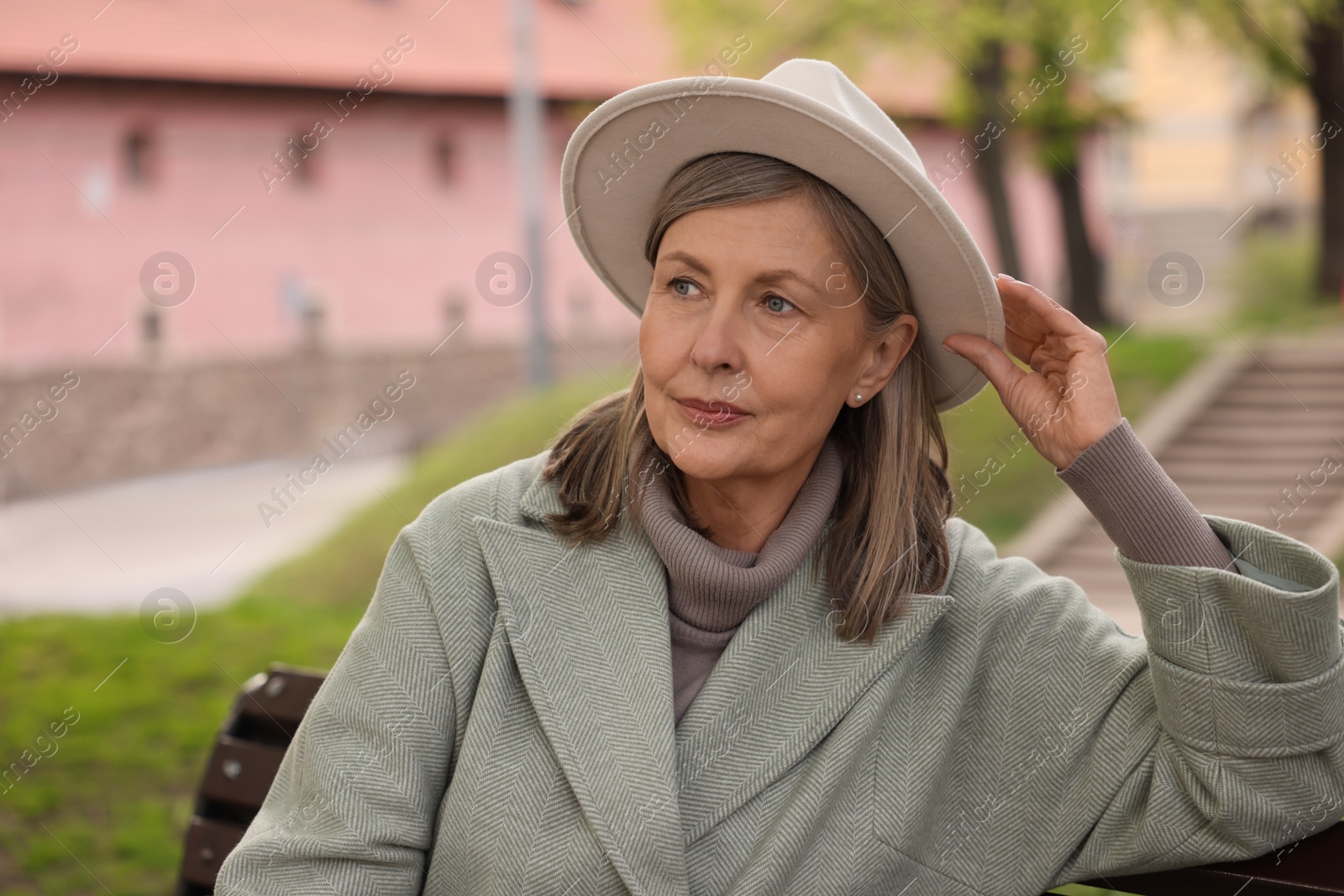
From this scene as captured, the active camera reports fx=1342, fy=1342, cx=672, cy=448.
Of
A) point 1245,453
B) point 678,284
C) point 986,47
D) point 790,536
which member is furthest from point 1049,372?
point 986,47

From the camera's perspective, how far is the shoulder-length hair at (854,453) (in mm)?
1649

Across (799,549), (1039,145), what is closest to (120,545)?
(1039,145)

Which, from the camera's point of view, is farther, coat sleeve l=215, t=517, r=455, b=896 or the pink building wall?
the pink building wall

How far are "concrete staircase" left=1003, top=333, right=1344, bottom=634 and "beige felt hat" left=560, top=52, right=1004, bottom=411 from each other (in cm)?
509

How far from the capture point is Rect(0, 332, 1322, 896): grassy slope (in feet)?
12.9

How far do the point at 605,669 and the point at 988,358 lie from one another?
0.65 m

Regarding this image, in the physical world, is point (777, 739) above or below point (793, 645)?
below

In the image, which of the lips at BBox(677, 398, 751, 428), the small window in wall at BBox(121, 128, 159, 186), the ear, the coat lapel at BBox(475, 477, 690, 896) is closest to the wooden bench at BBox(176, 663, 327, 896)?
the coat lapel at BBox(475, 477, 690, 896)

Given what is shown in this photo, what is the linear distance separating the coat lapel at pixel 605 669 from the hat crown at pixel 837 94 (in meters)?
0.60

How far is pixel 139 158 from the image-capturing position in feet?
50.8

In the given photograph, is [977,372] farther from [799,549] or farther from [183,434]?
[183,434]

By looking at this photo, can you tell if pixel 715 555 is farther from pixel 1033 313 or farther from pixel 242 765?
pixel 242 765

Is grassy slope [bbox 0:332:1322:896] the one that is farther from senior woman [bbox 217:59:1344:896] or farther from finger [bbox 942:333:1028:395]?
senior woman [bbox 217:59:1344:896]

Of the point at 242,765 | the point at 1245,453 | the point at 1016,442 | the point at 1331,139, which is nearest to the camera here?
the point at 242,765
